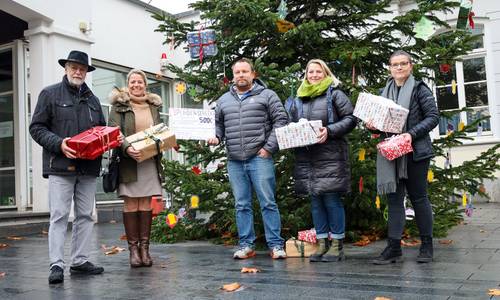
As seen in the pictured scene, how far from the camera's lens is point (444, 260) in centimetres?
488

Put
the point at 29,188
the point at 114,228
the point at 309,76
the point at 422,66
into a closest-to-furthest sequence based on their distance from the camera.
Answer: the point at 309,76
the point at 422,66
the point at 114,228
the point at 29,188

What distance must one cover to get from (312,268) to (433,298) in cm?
143

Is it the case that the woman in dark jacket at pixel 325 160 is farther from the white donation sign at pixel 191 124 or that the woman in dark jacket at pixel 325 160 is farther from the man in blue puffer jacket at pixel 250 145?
the white donation sign at pixel 191 124

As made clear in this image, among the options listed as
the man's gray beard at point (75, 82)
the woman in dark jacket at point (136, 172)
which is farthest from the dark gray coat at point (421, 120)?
the man's gray beard at point (75, 82)

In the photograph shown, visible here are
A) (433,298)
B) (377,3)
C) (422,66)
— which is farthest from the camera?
(377,3)

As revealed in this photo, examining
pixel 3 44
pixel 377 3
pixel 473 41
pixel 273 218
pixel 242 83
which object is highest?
pixel 3 44

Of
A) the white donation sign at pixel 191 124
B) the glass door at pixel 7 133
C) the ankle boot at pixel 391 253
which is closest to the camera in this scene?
the ankle boot at pixel 391 253

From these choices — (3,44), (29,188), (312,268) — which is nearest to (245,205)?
(312,268)

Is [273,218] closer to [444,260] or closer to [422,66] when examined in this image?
[444,260]

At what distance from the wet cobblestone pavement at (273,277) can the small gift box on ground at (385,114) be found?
1.24 meters

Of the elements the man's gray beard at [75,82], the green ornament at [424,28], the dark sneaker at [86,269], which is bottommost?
the dark sneaker at [86,269]

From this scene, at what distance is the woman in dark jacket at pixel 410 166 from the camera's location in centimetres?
469

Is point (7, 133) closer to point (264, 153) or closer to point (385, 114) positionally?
point (264, 153)

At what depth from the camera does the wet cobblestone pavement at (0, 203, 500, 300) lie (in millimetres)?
3758
